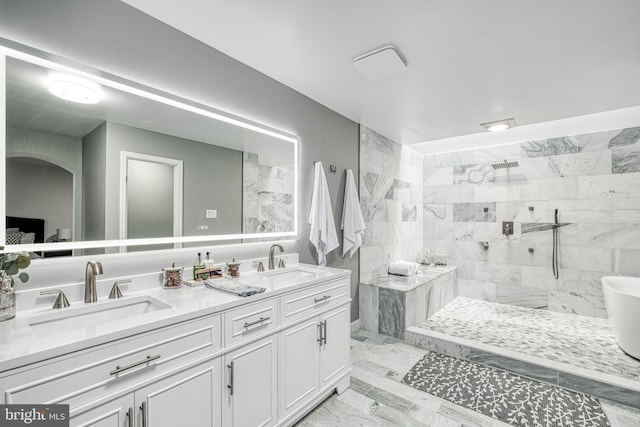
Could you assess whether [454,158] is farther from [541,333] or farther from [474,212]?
[541,333]

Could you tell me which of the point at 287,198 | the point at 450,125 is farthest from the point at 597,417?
the point at 450,125

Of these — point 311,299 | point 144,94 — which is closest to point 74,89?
point 144,94

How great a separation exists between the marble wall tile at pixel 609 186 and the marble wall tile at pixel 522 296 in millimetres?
1415

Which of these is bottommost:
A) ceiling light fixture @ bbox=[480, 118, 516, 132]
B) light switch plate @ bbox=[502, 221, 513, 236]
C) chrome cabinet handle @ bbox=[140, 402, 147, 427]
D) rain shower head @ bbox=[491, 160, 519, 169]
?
chrome cabinet handle @ bbox=[140, 402, 147, 427]

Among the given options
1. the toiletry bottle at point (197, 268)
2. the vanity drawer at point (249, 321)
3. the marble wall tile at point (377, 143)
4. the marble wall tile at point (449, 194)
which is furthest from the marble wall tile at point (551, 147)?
the toiletry bottle at point (197, 268)

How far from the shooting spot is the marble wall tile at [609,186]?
3.54 metres

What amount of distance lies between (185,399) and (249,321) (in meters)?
0.42

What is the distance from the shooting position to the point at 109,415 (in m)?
1.05

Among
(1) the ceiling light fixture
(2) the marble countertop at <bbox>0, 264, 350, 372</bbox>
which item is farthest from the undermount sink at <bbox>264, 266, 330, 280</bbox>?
(1) the ceiling light fixture

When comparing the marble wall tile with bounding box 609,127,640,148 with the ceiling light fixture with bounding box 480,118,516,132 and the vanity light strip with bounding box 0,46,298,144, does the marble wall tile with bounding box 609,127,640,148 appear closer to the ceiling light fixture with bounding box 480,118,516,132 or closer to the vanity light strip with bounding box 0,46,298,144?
the ceiling light fixture with bounding box 480,118,516,132

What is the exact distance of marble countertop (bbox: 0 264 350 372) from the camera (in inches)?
36.0

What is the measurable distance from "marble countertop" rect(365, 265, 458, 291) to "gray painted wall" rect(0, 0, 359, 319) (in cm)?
82

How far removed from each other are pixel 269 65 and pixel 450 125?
2350 mm

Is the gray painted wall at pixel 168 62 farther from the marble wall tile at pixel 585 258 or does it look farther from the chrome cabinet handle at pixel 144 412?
the marble wall tile at pixel 585 258
